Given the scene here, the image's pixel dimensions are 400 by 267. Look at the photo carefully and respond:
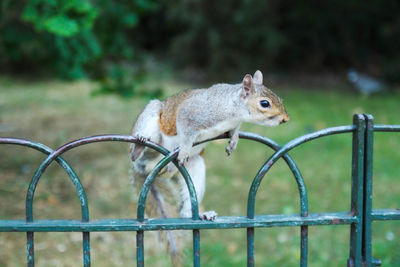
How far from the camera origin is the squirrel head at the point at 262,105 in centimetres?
171

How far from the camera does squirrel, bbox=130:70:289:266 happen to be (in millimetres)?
1764

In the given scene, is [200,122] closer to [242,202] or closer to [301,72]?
[242,202]

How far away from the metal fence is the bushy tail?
336mm

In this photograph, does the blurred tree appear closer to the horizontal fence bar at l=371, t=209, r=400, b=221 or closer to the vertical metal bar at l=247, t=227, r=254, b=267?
the vertical metal bar at l=247, t=227, r=254, b=267

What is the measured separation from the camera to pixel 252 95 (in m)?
1.79

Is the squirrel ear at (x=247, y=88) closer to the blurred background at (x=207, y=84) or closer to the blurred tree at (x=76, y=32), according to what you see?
the blurred background at (x=207, y=84)

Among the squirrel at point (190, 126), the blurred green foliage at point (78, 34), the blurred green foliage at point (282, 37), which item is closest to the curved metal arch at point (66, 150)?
the squirrel at point (190, 126)

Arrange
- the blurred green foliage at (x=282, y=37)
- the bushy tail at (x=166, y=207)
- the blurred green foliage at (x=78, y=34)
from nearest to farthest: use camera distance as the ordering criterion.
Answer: the bushy tail at (x=166, y=207) < the blurred green foliage at (x=78, y=34) < the blurred green foliage at (x=282, y=37)

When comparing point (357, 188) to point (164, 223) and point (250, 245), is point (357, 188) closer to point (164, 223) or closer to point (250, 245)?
point (250, 245)

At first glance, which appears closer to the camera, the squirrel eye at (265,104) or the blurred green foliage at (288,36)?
the squirrel eye at (265,104)

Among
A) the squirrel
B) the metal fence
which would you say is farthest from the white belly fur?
the metal fence

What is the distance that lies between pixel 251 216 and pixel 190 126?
0.50 metres

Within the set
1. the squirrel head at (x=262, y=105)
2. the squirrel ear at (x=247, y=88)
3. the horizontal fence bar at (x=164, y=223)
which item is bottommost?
the horizontal fence bar at (x=164, y=223)

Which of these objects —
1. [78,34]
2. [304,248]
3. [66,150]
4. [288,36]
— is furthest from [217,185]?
[288,36]
